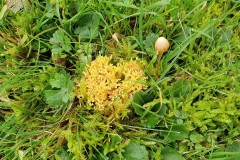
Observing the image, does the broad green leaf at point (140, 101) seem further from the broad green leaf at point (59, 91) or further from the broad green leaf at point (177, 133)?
the broad green leaf at point (59, 91)

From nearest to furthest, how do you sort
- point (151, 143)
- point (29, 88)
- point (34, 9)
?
point (151, 143)
point (29, 88)
point (34, 9)

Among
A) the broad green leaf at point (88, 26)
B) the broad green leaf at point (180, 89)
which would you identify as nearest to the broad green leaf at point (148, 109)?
the broad green leaf at point (180, 89)

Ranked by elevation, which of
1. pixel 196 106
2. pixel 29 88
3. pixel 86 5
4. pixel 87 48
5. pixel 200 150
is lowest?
pixel 200 150

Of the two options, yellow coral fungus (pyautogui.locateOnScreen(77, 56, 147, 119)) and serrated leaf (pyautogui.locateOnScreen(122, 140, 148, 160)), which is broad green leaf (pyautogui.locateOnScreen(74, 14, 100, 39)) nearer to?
yellow coral fungus (pyautogui.locateOnScreen(77, 56, 147, 119))

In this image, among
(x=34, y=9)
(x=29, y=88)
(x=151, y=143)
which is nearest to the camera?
(x=151, y=143)

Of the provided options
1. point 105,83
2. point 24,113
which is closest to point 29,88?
point 24,113

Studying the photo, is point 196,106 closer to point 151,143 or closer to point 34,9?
point 151,143

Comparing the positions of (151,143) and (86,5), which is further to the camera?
(86,5)

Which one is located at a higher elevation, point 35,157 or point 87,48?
point 87,48
